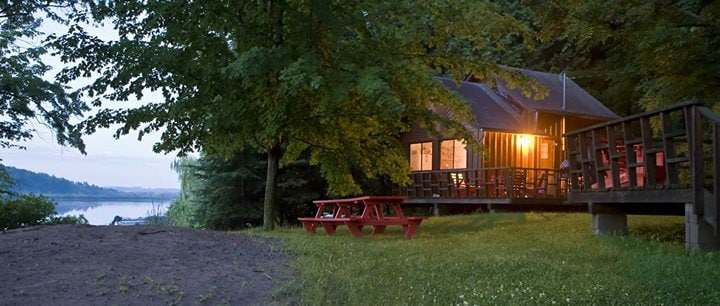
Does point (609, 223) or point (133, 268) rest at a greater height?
point (609, 223)

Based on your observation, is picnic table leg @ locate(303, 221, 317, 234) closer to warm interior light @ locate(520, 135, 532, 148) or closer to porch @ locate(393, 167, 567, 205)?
porch @ locate(393, 167, 567, 205)

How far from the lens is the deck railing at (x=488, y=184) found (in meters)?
20.2

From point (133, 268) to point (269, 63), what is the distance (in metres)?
4.88

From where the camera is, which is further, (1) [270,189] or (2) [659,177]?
(1) [270,189]

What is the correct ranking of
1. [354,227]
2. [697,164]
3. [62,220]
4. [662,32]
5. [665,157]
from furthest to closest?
1. [62,220]
2. [354,227]
3. [665,157]
4. [662,32]
5. [697,164]

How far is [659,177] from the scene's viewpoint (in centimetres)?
1076

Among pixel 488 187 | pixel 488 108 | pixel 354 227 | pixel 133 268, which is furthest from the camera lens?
pixel 488 108

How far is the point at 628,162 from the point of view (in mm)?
9539

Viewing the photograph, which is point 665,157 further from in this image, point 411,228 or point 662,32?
point 411,228

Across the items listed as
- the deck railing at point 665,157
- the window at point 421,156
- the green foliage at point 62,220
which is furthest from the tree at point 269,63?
the window at point 421,156

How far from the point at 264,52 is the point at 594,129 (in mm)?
5786

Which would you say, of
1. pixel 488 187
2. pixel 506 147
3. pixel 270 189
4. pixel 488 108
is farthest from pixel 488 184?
pixel 270 189

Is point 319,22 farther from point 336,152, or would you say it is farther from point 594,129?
point 594,129

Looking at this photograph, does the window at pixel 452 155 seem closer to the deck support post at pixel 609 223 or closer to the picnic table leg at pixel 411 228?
the picnic table leg at pixel 411 228
